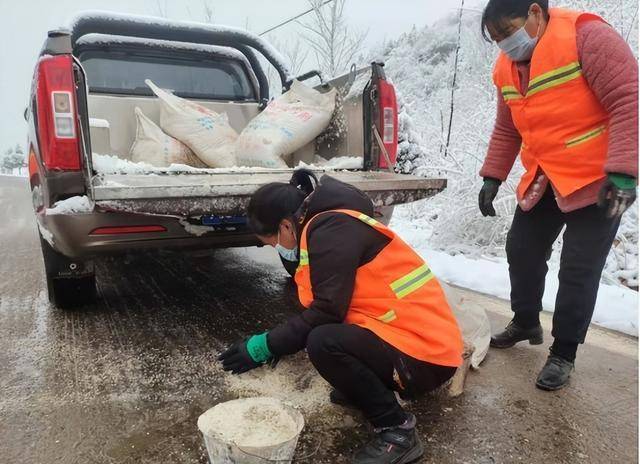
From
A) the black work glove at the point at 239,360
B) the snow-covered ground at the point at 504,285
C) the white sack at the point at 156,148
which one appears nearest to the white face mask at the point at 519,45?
the black work glove at the point at 239,360

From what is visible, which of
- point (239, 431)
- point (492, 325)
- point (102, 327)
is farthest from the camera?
point (492, 325)

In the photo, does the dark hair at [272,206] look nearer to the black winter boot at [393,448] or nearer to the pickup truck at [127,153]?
the pickup truck at [127,153]

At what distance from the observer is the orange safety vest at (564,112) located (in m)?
2.09

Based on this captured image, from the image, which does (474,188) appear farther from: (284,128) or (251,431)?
(251,431)

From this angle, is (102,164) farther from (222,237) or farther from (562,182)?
(562,182)

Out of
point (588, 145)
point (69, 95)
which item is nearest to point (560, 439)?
point (588, 145)

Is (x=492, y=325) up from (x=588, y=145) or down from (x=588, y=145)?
down

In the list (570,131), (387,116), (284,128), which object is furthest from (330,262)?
(284,128)

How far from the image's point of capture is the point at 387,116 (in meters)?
3.30

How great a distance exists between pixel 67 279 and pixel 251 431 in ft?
6.82

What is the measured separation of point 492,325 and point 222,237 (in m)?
A: 1.79

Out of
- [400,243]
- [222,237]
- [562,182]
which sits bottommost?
[222,237]

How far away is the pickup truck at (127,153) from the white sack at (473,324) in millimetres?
679

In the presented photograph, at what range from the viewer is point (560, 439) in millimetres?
1893
